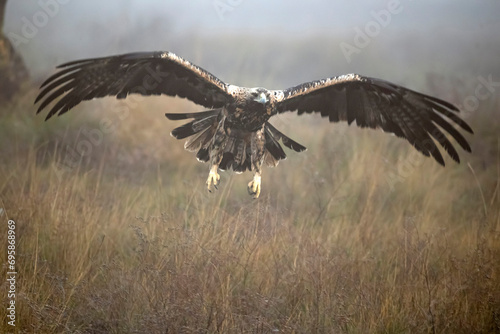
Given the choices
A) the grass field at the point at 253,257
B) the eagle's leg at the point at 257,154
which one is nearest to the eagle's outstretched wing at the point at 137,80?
the eagle's leg at the point at 257,154

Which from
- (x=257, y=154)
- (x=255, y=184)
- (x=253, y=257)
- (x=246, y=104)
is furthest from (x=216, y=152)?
(x=253, y=257)

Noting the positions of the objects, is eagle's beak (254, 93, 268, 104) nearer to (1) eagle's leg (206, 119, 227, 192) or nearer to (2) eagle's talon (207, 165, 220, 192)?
(1) eagle's leg (206, 119, 227, 192)

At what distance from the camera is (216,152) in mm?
7121

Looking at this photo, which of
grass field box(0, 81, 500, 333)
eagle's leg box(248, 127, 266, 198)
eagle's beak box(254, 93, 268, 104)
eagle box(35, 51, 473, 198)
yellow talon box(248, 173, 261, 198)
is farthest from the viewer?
yellow talon box(248, 173, 261, 198)

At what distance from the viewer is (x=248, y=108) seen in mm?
6773

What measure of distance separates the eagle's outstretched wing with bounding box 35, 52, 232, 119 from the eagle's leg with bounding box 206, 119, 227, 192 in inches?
13.7

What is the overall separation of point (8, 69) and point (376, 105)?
7341mm

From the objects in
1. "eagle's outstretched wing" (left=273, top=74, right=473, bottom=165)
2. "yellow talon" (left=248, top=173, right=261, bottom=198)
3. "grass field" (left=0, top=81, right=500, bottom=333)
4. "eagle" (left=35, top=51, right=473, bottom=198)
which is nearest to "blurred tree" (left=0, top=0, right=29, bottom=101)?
"grass field" (left=0, top=81, right=500, bottom=333)

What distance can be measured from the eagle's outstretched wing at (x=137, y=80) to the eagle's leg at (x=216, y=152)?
35 cm

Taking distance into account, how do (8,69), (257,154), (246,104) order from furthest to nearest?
(8,69) → (257,154) → (246,104)

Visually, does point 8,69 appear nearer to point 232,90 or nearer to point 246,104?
point 232,90

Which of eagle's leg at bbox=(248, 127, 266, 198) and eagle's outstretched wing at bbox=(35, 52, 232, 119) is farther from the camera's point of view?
eagle's leg at bbox=(248, 127, 266, 198)

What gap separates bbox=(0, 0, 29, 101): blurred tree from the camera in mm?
10789

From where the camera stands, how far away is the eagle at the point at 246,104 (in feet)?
20.1
